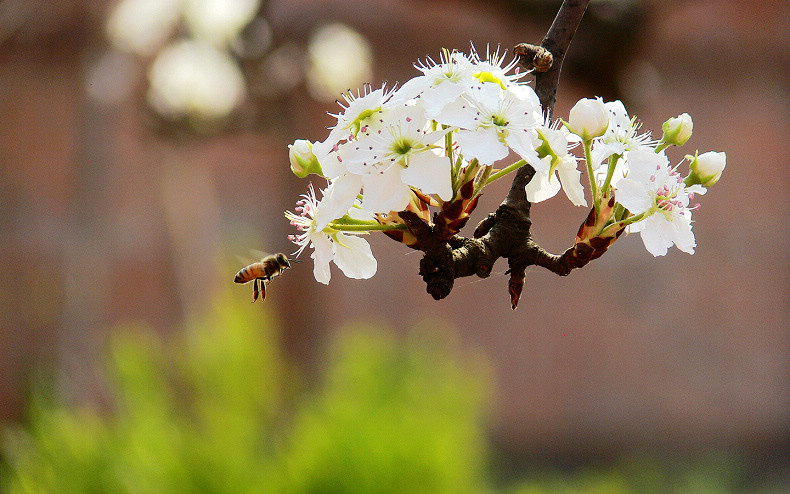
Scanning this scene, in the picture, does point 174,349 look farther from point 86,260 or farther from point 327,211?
point 327,211

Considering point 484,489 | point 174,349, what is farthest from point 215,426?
point 484,489

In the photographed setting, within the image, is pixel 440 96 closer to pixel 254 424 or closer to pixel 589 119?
pixel 589 119

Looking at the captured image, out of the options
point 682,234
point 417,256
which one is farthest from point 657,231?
point 417,256

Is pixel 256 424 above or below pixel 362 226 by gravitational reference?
below

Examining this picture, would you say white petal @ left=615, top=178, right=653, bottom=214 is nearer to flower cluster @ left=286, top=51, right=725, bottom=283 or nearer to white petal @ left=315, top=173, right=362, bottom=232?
flower cluster @ left=286, top=51, right=725, bottom=283

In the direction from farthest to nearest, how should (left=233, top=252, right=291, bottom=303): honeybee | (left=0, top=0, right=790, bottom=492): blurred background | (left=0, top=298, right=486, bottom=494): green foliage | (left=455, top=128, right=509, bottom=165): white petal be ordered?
(left=0, top=0, right=790, bottom=492): blurred background, (left=0, top=298, right=486, bottom=494): green foliage, (left=233, top=252, right=291, bottom=303): honeybee, (left=455, top=128, right=509, bottom=165): white petal

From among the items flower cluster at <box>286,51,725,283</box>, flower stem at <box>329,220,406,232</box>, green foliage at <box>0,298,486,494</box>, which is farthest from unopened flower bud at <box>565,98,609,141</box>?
green foliage at <box>0,298,486,494</box>
